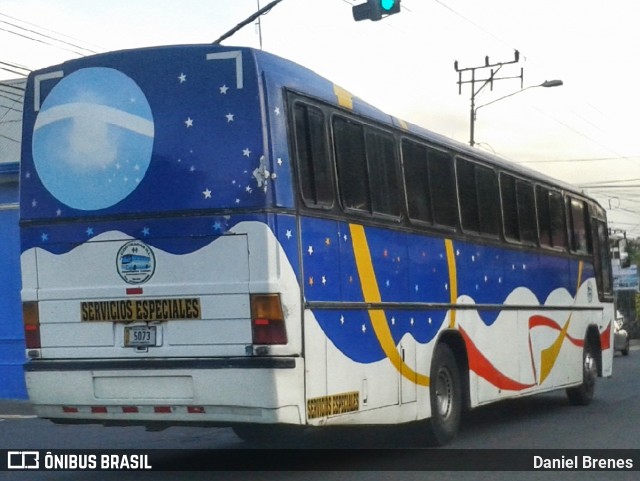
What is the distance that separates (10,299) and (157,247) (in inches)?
499

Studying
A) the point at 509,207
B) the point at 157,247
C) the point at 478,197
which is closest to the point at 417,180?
the point at 478,197

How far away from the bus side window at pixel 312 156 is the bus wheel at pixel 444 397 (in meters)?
2.95

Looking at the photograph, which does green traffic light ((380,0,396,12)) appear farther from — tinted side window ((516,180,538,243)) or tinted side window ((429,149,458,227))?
tinted side window ((429,149,458,227))

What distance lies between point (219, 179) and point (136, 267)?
3.43 feet

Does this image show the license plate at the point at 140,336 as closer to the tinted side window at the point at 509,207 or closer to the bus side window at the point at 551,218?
the tinted side window at the point at 509,207

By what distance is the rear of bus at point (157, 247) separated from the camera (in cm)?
910

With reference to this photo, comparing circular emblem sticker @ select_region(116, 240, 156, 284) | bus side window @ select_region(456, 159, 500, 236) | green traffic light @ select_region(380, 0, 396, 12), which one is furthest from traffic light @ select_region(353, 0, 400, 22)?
circular emblem sticker @ select_region(116, 240, 156, 284)

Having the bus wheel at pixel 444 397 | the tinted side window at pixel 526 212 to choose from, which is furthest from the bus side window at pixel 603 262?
the bus wheel at pixel 444 397

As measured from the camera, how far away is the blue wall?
20938mm

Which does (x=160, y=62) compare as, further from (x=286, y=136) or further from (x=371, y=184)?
(x=371, y=184)

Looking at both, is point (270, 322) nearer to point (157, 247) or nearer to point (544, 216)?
point (157, 247)

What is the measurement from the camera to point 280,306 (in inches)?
356

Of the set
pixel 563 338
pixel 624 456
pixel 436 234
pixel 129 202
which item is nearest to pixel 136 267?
pixel 129 202

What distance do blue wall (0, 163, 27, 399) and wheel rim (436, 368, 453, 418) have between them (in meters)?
10.7
